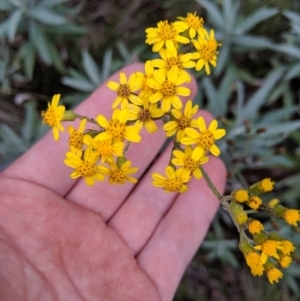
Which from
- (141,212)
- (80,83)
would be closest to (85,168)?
(141,212)

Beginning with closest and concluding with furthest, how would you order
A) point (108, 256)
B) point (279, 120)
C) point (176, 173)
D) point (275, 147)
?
1. point (176, 173)
2. point (108, 256)
3. point (279, 120)
4. point (275, 147)

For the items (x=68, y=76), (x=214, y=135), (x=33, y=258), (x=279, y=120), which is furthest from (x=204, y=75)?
(x=33, y=258)

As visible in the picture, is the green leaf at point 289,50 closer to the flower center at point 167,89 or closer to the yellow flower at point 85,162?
the flower center at point 167,89

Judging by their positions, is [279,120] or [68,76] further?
[68,76]

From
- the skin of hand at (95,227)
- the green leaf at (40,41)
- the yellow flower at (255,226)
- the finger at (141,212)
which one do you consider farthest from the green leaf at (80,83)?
the yellow flower at (255,226)

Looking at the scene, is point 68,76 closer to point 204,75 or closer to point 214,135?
point 204,75

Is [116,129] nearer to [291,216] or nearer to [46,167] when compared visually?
[46,167]
